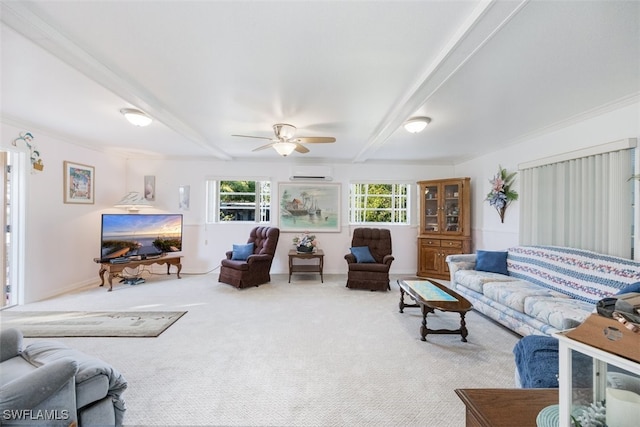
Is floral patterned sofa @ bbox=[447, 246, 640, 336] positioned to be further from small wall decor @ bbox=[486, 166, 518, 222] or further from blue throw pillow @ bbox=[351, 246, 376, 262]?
blue throw pillow @ bbox=[351, 246, 376, 262]

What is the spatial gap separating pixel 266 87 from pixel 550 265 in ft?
12.2

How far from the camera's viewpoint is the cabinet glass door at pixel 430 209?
210 inches

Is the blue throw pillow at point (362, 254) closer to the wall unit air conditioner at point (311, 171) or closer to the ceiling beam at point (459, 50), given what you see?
the wall unit air conditioner at point (311, 171)

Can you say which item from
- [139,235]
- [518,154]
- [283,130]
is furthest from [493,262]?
[139,235]

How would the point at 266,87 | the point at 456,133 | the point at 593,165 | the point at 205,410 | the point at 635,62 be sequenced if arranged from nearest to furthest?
the point at 205,410, the point at 635,62, the point at 266,87, the point at 593,165, the point at 456,133

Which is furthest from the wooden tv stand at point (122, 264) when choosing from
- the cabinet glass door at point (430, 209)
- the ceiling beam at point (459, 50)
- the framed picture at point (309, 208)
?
the cabinet glass door at point (430, 209)

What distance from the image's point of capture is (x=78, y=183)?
4371 millimetres

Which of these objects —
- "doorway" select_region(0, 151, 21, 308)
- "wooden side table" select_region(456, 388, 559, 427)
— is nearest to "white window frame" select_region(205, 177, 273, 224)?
"doorway" select_region(0, 151, 21, 308)

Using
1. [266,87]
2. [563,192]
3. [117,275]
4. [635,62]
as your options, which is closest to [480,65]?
[635,62]

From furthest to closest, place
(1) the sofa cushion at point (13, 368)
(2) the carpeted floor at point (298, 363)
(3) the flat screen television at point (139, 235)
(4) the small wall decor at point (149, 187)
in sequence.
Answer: (4) the small wall decor at point (149, 187) → (3) the flat screen television at point (139, 235) → (2) the carpeted floor at point (298, 363) → (1) the sofa cushion at point (13, 368)

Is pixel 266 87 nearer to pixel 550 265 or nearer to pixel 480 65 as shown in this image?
pixel 480 65

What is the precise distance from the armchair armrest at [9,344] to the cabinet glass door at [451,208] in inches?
222

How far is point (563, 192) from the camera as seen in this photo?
10.7 ft

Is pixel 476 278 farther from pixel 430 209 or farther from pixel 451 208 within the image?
pixel 430 209
